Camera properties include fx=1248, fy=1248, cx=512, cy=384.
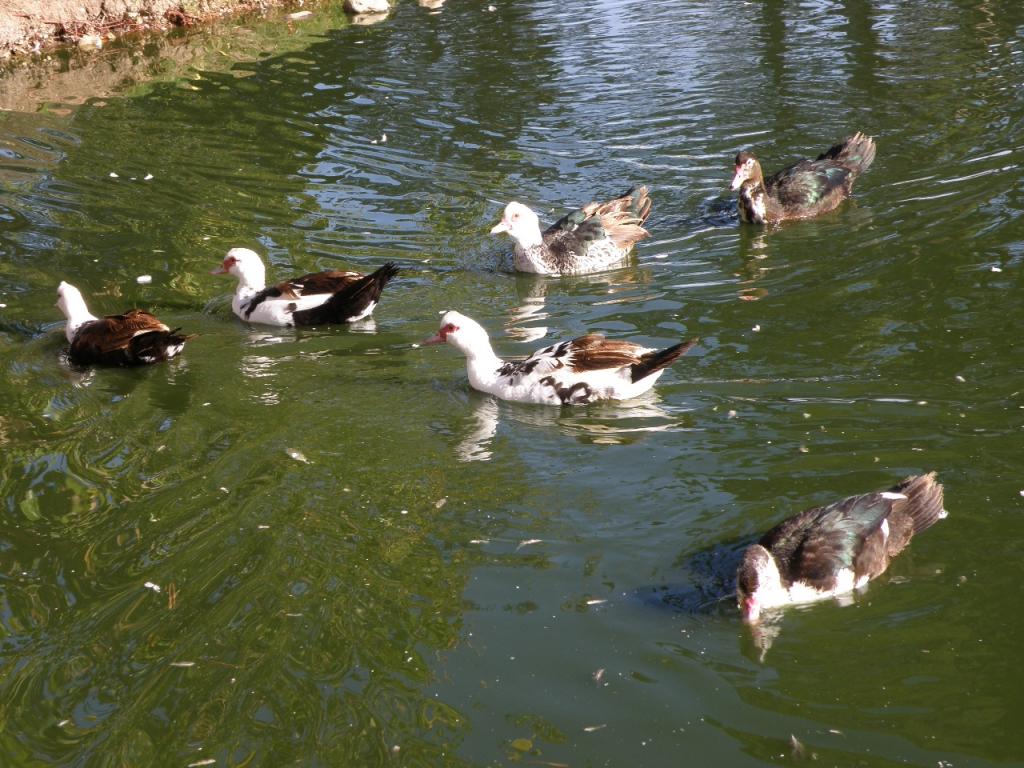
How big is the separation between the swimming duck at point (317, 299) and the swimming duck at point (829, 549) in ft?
16.1

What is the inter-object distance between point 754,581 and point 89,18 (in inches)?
774

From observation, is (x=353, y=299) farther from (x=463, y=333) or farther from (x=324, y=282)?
(x=463, y=333)

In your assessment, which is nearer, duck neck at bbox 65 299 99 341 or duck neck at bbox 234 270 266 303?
duck neck at bbox 65 299 99 341

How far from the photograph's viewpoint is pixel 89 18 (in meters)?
21.8

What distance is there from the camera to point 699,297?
33.5ft

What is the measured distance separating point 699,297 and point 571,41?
9.92 m

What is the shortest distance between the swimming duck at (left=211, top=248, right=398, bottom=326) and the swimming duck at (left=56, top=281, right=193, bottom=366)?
1.06 metres

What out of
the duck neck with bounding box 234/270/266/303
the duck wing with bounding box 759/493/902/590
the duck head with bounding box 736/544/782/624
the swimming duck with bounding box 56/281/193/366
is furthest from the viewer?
the duck neck with bounding box 234/270/266/303

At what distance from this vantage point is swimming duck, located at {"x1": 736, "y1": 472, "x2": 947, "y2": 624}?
18.8 ft

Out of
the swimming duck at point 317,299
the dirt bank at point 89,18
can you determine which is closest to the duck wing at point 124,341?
the swimming duck at point 317,299

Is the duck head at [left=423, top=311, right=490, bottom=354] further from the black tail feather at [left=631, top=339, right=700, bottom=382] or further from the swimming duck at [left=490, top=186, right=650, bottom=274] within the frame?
the swimming duck at [left=490, top=186, right=650, bottom=274]

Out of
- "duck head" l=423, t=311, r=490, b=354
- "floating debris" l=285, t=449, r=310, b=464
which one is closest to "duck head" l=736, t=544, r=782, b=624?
"floating debris" l=285, t=449, r=310, b=464

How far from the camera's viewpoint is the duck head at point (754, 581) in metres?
5.68

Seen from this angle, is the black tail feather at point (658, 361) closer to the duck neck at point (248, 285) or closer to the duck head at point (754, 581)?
the duck head at point (754, 581)
